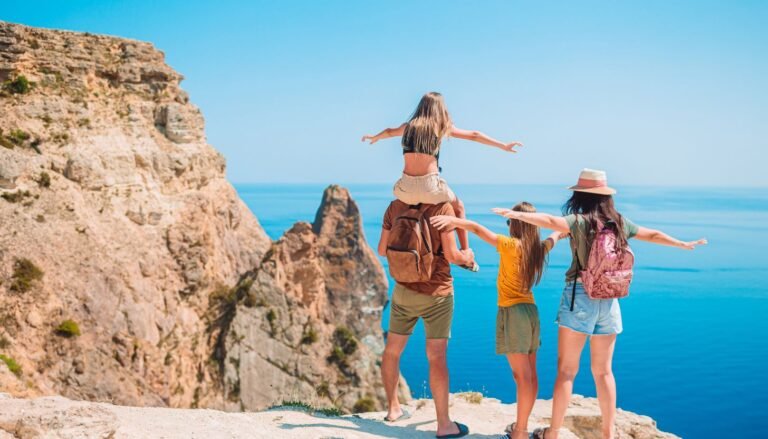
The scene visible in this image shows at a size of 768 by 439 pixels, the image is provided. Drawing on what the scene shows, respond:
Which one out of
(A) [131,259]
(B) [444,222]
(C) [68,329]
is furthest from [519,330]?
(A) [131,259]

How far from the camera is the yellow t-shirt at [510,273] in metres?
5.70

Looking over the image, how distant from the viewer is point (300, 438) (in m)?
5.91

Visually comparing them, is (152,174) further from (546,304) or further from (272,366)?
(546,304)

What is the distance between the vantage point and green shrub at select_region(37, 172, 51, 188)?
1992 centimetres

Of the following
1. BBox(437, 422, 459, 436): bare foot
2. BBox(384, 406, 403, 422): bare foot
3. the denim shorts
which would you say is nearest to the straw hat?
the denim shorts

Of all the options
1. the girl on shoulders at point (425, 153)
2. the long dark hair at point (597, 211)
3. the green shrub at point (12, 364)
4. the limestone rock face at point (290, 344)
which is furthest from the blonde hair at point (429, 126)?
the limestone rock face at point (290, 344)

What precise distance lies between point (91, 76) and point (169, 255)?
24.5 ft

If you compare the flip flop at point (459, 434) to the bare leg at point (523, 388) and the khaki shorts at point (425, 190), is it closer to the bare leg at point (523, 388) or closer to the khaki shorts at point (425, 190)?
the bare leg at point (523, 388)

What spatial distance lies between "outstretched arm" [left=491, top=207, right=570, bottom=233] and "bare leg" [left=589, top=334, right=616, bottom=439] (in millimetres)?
1088

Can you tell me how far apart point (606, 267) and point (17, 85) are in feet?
72.9

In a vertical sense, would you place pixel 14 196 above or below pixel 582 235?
below

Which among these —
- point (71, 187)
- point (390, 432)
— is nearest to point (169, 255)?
point (71, 187)

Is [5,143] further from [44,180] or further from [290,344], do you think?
[290,344]

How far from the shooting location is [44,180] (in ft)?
65.6
